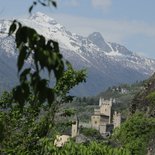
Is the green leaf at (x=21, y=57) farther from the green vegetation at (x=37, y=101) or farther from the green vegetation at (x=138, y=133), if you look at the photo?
the green vegetation at (x=138, y=133)

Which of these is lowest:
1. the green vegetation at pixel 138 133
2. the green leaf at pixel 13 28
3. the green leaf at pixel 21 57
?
the green leaf at pixel 21 57

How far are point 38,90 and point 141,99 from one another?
79.6m

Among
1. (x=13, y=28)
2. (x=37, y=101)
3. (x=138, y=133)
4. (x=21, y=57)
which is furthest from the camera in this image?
(x=138, y=133)

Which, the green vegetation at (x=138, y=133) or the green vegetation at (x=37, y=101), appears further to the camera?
the green vegetation at (x=138, y=133)

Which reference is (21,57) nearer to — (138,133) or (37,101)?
(37,101)

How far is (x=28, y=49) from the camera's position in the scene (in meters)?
7.04

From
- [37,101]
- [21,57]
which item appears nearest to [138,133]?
[37,101]

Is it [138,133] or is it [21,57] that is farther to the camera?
[138,133]

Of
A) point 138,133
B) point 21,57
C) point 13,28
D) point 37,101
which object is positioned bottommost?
point 21,57

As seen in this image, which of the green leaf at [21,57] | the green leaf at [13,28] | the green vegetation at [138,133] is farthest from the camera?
the green vegetation at [138,133]

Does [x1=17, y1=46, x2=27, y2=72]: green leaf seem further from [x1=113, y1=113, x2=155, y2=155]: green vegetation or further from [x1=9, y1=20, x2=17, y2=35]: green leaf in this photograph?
[x1=113, y1=113, x2=155, y2=155]: green vegetation

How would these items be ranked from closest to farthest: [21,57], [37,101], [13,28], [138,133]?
[21,57] → [13,28] → [37,101] → [138,133]

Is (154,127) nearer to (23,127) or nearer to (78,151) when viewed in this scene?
(78,151)

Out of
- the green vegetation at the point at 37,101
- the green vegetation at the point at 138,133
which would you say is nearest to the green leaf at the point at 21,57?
the green vegetation at the point at 37,101
